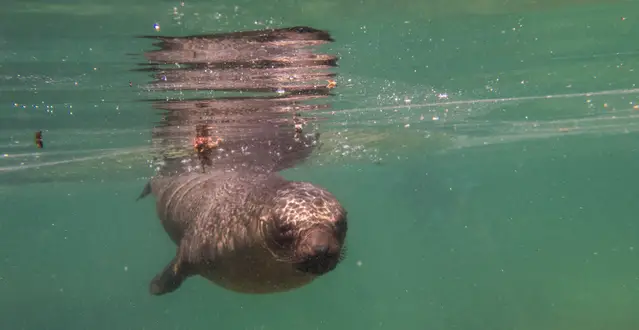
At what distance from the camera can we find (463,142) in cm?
2883

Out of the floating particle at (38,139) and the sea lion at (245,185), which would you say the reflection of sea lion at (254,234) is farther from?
the floating particle at (38,139)

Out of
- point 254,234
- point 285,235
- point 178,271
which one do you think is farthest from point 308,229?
point 178,271

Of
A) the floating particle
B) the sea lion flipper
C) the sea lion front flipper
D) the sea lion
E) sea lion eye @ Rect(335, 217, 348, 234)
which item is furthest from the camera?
the floating particle

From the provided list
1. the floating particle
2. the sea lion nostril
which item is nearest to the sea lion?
the sea lion nostril

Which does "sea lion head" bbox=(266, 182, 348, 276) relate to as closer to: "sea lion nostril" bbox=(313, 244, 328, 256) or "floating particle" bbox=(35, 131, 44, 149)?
"sea lion nostril" bbox=(313, 244, 328, 256)

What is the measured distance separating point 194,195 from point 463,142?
2163 cm

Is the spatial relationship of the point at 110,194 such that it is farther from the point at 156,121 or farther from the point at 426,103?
the point at 426,103

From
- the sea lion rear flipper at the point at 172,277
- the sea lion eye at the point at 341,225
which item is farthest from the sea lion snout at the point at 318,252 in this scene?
the sea lion rear flipper at the point at 172,277

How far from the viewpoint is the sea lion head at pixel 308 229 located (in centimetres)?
525

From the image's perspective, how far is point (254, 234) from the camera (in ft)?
22.5

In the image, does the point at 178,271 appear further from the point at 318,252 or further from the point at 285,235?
the point at 318,252

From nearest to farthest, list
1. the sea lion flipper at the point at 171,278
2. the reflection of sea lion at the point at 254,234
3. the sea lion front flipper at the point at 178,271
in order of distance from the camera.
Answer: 1. the reflection of sea lion at the point at 254,234
2. the sea lion front flipper at the point at 178,271
3. the sea lion flipper at the point at 171,278

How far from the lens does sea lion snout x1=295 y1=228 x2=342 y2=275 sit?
5168 millimetres

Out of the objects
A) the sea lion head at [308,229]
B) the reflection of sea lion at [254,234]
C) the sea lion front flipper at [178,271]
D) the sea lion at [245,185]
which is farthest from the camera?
the sea lion front flipper at [178,271]
